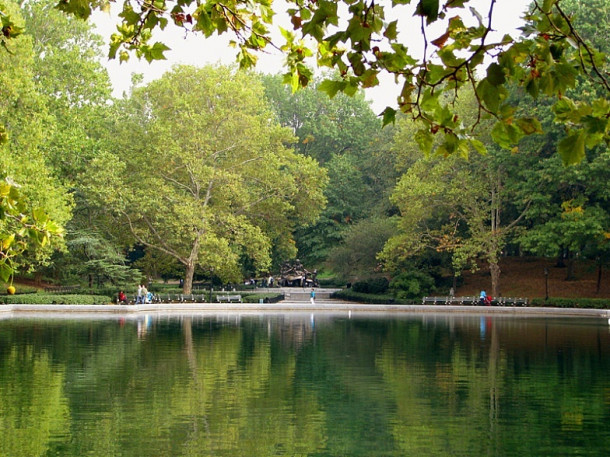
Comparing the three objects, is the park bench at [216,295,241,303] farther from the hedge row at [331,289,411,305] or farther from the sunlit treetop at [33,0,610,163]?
the sunlit treetop at [33,0,610,163]

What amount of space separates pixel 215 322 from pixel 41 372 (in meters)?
17.5

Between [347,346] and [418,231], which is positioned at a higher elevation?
[418,231]

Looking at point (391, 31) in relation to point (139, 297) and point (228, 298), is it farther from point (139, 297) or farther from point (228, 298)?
point (228, 298)

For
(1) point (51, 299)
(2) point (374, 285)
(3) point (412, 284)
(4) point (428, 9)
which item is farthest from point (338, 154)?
(4) point (428, 9)

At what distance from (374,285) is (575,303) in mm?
14592

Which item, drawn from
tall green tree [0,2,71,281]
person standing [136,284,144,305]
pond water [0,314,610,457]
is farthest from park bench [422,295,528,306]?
tall green tree [0,2,71,281]

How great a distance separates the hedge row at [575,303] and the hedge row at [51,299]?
24.5m

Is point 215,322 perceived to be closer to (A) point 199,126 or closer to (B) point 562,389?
(A) point 199,126

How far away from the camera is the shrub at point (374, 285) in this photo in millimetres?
52750

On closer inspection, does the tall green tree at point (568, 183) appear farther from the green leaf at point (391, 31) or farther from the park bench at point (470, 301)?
the green leaf at point (391, 31)

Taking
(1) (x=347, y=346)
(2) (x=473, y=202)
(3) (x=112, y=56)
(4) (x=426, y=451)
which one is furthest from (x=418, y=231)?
(3) (x=112, y=56)

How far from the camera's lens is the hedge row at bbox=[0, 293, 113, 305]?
37.7 metres

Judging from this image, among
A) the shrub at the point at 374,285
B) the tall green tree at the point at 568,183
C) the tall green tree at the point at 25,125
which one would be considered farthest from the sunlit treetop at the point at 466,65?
the shrub at the point at 374,285

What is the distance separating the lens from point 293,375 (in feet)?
56.0
